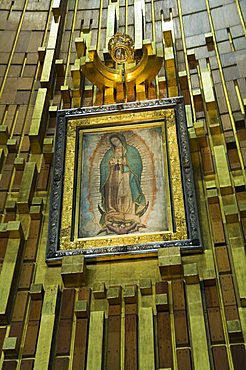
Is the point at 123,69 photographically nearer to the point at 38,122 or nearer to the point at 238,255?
the point at 38,122

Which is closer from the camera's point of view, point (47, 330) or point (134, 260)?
point (47, 330)

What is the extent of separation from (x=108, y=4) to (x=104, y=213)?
3.16 m

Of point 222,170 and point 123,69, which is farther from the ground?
point 123,69

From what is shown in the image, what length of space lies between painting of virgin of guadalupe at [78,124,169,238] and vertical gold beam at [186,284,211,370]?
0.62 m

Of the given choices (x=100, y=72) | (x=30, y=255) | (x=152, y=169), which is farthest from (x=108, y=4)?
(x=30, y=255)

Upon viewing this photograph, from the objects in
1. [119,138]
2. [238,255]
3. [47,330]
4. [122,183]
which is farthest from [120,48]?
[47,330]

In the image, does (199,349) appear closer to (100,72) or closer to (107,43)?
(100,72)

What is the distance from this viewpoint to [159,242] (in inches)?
169

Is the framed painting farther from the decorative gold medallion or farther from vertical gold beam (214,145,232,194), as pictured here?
the decorative gold medallion

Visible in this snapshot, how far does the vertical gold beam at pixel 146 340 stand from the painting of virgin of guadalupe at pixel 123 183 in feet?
2.40

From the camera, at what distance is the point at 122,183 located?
4.78 m

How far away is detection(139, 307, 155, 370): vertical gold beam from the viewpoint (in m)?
3.62

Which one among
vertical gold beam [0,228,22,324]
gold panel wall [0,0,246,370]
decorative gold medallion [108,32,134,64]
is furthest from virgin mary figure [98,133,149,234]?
decorative gold medallion [108,32,134,64]

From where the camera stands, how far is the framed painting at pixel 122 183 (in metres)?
4.36
